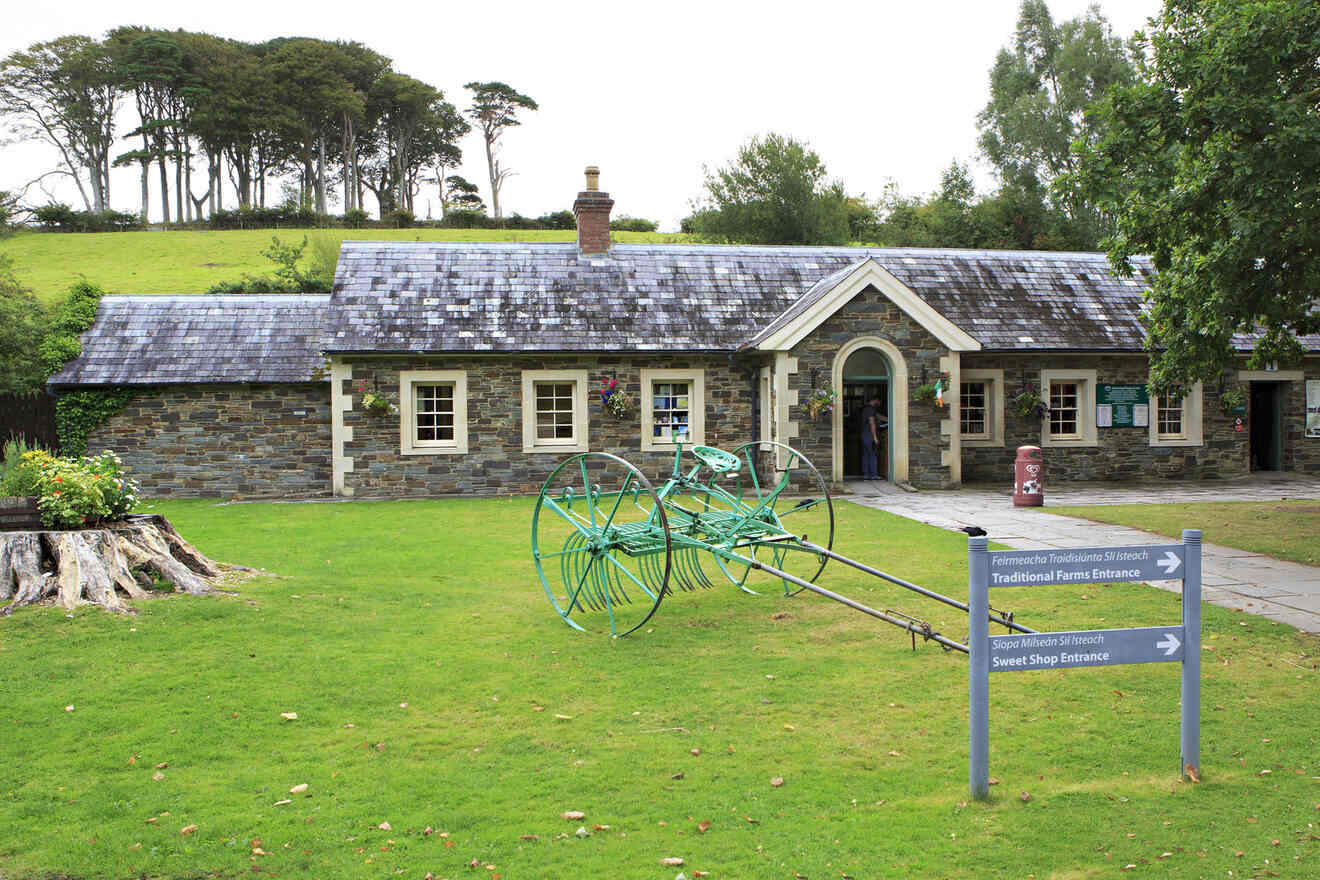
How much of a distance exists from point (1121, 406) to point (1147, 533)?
872 centimetres

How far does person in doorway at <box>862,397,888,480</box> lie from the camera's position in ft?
63.0

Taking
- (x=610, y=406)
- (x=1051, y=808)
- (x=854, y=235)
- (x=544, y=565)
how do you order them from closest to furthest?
(x=1051, y=808), (x=544, y=565), (x=610, y=406), (x=854, y=235)

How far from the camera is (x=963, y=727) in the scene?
565 centimetres

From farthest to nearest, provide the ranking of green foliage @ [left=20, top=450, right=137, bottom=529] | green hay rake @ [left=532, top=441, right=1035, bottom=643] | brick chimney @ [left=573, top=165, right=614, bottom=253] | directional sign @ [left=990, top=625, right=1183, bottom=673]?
1. brick chimney @ [left=573, top=165, right=614, bottom=253]
2. green foliage @ [left=20, top=450, right=137, bottom=529]
3. green hay rake @ [left=532, top=441, right=1035, bottom=643]
4. directional sign @ [left=990, top=625, right=1183, bottom=673]

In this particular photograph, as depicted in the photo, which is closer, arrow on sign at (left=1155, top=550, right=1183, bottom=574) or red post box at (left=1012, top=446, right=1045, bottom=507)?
arrow on sign at (left=1155, top=550, right=1183, bottom=574)

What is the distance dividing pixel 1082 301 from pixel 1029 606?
1454 cm

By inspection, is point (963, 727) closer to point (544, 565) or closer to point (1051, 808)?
point (1051, 808)

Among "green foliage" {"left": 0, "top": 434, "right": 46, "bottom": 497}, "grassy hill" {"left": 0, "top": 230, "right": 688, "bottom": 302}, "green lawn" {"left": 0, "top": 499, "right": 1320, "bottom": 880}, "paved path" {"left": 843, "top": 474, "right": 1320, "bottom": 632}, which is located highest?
"grassy hill" {"left": 0, "top": 230, "right": 688, "bottom": 302}

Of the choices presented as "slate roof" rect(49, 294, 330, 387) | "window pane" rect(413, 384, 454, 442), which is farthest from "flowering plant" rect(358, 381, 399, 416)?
"slate roof" rect(49, 294, 330, 387)

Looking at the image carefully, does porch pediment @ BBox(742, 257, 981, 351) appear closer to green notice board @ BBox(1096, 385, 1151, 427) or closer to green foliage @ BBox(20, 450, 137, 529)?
green notice board @ BBox(1096, 385, 1151, 427)

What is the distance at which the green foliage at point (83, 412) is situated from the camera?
62.6 ft

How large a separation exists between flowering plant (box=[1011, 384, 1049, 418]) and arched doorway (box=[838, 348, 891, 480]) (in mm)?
2737

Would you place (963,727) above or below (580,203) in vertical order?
below

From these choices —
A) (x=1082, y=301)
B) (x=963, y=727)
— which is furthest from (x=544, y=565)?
(x=1082, y=301)
